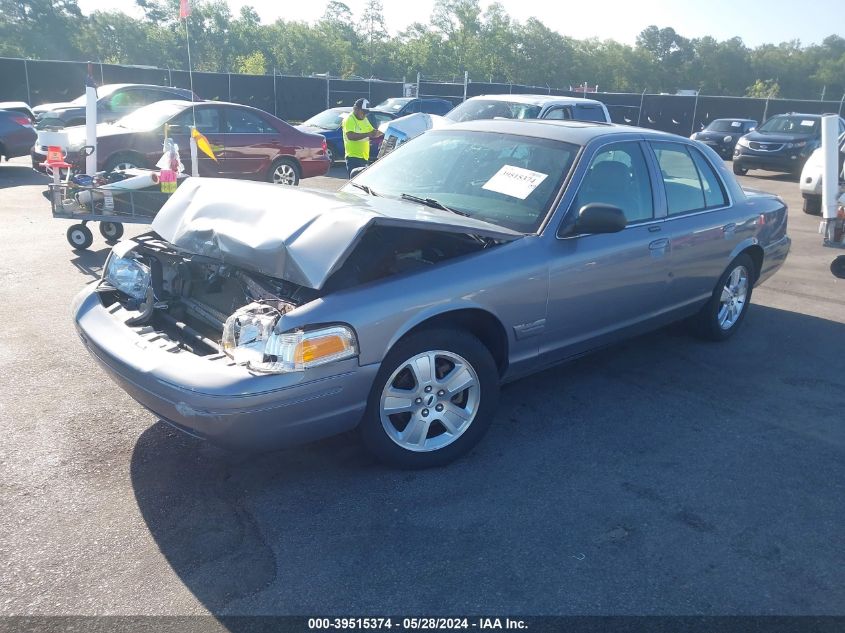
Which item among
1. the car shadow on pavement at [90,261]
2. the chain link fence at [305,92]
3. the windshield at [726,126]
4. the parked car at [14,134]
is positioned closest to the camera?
the car shadow on pavement at [90,261]

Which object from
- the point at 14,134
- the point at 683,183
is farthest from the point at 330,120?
the point at 683,183

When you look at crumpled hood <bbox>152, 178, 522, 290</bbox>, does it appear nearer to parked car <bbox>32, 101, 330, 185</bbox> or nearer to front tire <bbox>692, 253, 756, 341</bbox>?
front tire <bbox>692, 253, 756, 341</bbox>

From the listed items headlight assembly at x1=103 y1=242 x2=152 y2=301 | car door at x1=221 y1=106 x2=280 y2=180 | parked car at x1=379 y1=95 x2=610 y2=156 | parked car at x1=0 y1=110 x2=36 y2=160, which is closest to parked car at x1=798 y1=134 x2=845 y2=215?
parked car at x1=379 y1=95 x2=610 y2=156

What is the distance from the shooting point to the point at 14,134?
1352 cm

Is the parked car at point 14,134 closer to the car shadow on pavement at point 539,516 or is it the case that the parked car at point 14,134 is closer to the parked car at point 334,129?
the parked car at point 334,129

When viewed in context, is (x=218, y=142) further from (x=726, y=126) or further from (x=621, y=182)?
(x=726, y=126)

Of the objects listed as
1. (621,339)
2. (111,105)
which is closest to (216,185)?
(621,339)

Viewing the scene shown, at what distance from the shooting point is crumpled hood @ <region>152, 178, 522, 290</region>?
3.33 metres

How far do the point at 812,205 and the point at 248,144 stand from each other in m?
9.87

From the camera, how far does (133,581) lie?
9.08 ft

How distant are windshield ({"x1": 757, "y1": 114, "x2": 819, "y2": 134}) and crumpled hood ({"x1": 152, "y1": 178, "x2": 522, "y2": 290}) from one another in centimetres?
1799

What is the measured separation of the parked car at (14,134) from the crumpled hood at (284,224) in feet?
36.6

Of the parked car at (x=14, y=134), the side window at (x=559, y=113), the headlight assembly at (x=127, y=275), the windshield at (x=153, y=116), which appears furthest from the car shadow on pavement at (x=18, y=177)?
the headlight assembly at (x=127, y=275)

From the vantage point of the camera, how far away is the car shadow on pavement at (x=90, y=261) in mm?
7001
